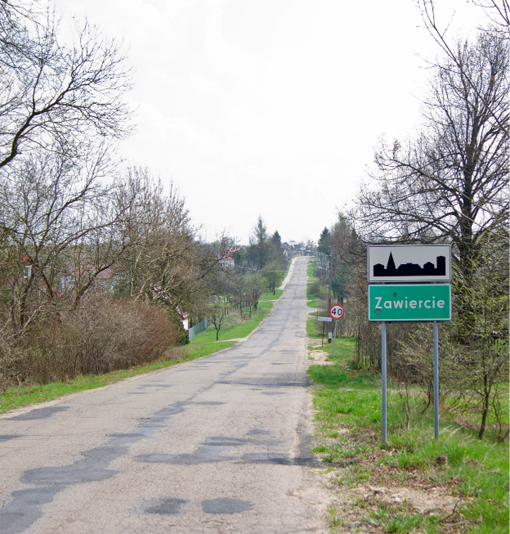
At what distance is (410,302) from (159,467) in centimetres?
385

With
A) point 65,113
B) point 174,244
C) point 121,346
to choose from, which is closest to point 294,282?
point 174,244

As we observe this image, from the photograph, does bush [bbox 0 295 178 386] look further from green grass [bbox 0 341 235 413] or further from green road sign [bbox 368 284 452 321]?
green road sign [bbox 368 284 452 321]

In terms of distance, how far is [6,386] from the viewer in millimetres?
14594

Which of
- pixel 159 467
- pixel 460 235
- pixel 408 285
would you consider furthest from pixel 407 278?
pixel 460 235

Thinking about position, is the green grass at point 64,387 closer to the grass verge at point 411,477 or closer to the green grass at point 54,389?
the green grass at point 54,389

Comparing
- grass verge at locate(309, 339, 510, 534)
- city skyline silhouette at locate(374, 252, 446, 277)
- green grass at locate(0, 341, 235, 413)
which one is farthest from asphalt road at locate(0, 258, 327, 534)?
city skyline silhouette at locate(374, 252, 446, 277)

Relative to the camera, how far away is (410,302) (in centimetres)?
675

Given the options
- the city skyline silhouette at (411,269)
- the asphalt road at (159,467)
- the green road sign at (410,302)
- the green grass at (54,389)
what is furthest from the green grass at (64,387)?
the city skyline silhouette at (411,269)

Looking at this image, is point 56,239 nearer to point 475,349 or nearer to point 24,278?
point 24,278

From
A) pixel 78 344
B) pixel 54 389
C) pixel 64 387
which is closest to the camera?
pixel 54 389

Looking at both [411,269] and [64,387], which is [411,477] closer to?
[411,269]

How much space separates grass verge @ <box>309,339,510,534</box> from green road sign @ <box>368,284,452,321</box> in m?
1.64

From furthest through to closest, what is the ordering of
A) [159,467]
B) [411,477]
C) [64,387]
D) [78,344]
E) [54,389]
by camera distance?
1. [78,344]
2. [64,387]
3. [54,389]
4. [159,467]
5. [411,477]

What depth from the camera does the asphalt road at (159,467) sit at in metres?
4.46
